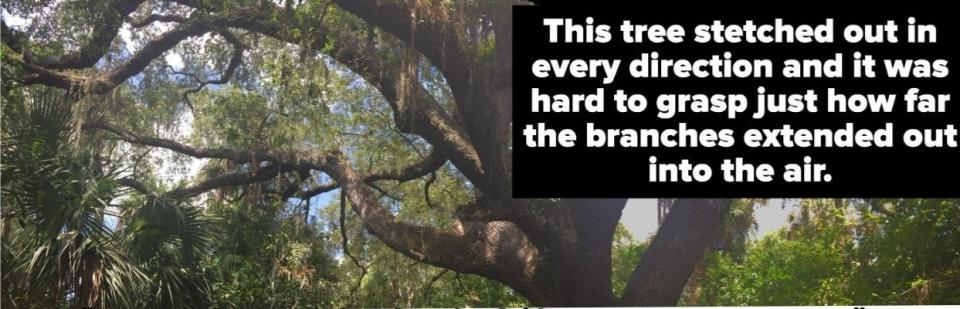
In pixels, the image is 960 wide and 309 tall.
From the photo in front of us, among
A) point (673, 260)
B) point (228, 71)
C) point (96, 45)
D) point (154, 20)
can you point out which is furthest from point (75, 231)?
point (673, 260)

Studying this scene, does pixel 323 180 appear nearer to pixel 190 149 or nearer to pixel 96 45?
pixel 190 149

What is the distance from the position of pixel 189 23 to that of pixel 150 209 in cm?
207

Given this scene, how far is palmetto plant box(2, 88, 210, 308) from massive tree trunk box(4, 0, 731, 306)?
67cm

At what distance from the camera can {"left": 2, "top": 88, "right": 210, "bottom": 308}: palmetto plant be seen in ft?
15.2

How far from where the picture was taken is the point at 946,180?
19.5ft

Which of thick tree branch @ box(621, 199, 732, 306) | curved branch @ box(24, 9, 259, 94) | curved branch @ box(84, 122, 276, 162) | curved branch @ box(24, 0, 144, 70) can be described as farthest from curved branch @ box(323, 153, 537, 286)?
curved branch @ box(24, 0, 144, 70)

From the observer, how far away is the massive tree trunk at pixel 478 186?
6.30m

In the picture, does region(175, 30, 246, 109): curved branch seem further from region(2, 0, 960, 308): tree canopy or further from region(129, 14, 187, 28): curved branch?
region(129, 14, 187, 28): curved branch

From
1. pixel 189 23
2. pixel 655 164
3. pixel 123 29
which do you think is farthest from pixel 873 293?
pixel 123 29

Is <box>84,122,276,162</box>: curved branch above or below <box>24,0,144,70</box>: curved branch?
below

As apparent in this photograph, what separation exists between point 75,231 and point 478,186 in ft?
9.36

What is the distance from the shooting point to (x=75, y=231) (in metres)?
4.73

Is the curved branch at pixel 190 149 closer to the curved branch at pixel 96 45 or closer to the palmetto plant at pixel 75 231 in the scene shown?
the curved branch at pixel 96 45

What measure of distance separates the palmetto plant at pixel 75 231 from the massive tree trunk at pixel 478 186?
67 cm
